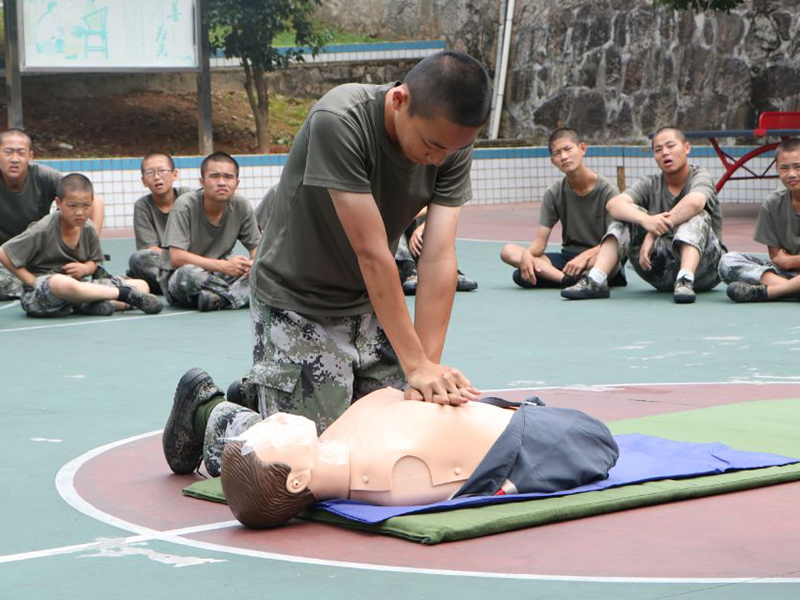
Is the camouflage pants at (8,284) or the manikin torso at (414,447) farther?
the camouflage pants at (8,284)

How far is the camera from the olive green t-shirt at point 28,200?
8.50 metres

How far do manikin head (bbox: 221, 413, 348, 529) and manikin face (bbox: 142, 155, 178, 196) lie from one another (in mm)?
5413

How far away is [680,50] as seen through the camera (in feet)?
54.3

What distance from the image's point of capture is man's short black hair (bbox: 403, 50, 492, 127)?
324 cm

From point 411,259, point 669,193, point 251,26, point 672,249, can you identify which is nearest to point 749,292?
point 672,249

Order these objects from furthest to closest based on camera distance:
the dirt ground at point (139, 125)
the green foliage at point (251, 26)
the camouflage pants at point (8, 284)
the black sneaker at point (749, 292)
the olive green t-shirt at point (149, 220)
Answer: the dirt ground at point (139, 125) → the green foliage at point (251, 26) → the olive green t-shirt at point (149, 220) → the camouflage pants at point (8, 284) → the black sneaker at point (749, 292)

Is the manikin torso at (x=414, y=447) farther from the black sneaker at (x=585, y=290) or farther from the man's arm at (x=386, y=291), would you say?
the black sneaker at (x=585, y=290)

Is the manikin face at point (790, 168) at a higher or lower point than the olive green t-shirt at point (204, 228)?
higher

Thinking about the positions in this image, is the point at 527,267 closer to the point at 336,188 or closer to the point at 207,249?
the point at 207,249

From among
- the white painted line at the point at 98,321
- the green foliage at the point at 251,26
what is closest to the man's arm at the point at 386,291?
the white painted line at the point at 98,321

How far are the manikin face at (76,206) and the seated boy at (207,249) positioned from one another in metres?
0.53

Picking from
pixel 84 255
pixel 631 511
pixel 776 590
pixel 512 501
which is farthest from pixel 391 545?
pixel 84 255

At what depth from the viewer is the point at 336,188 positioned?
11.2ft

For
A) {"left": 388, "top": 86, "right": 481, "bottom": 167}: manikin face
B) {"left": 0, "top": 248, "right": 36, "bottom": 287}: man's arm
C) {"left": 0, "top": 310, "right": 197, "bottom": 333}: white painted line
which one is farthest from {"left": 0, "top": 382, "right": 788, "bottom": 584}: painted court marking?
{"left": 0, "top": 248, "right": 36, "bottom": 287}: man's arm
